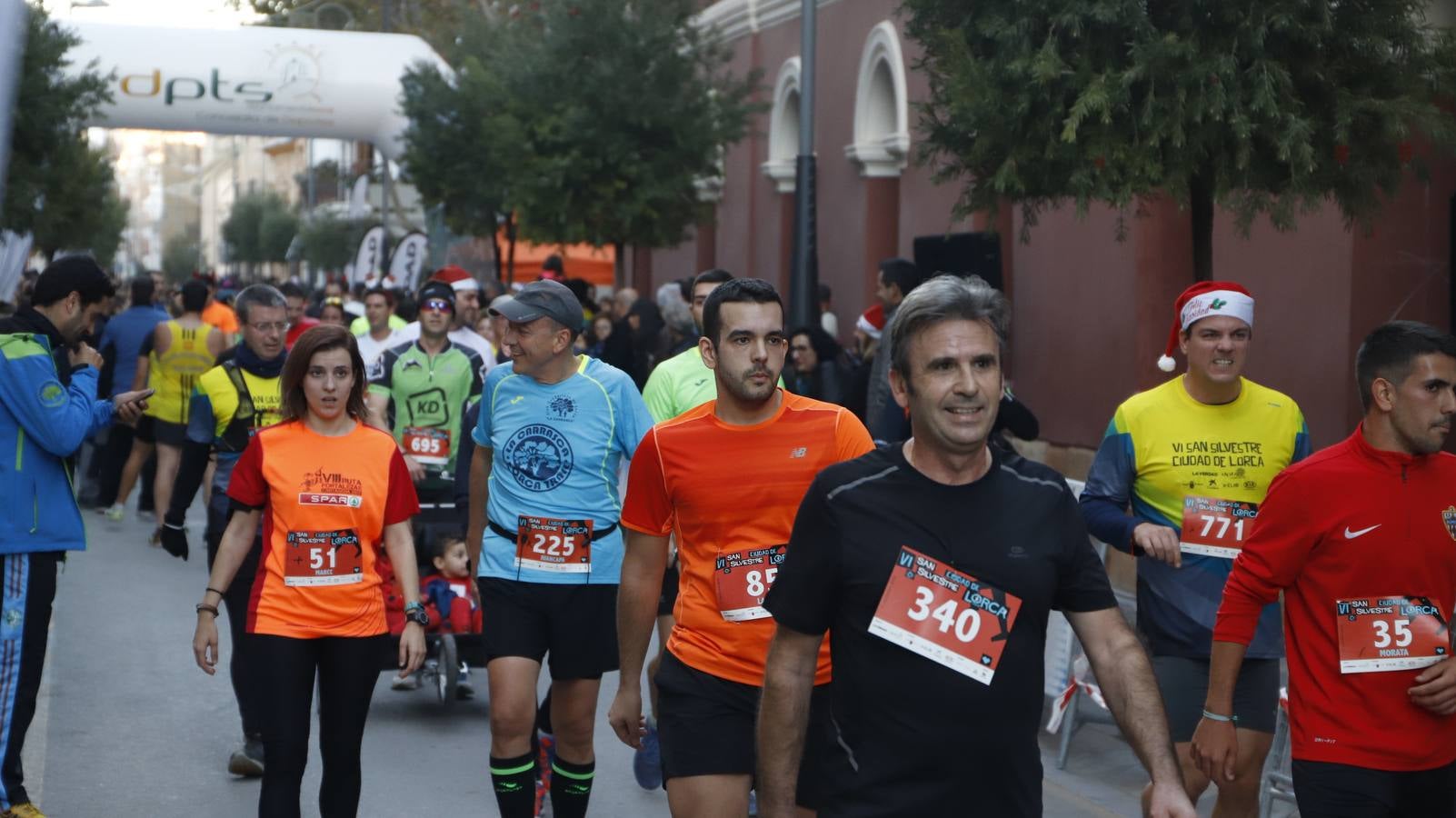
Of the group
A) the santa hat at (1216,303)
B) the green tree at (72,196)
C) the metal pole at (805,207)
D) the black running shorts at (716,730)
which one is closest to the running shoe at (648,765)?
the black running shorts at (716,730)

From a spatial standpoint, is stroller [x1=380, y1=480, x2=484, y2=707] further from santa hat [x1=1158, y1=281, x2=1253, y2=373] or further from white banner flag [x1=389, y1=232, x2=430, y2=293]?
white banner flag [x1=389, y1=232, x2=430, y2=293]

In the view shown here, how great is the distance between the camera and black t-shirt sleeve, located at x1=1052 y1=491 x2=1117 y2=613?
379cm

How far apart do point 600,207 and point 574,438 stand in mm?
15211

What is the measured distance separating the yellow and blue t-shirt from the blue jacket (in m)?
3.53

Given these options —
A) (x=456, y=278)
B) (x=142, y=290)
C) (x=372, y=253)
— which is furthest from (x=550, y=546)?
(x=372, y=253)

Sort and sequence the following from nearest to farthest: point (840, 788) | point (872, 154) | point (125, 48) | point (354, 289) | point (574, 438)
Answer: point (840, 788) → point (574, 438) → point (872, 154) → point (125, 48) → point (354, 289)

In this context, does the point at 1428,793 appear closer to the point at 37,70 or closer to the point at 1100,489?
the point at 1100,489

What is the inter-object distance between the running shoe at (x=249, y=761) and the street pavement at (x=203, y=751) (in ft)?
0.16

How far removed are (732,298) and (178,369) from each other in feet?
37.4

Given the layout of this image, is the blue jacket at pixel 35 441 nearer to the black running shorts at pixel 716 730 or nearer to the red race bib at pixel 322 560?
the red race bib at pixel 322 560

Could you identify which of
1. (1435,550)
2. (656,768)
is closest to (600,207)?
(656,768)

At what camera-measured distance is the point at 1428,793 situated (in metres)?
4.89

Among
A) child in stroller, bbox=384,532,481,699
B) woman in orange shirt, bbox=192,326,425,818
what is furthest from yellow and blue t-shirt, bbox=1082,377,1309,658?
child in stroller, bbox=384,532,481,699

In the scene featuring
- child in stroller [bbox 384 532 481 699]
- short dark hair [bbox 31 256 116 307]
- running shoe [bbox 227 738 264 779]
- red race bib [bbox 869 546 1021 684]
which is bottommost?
running shoe [bbox 227 738 264 779]
